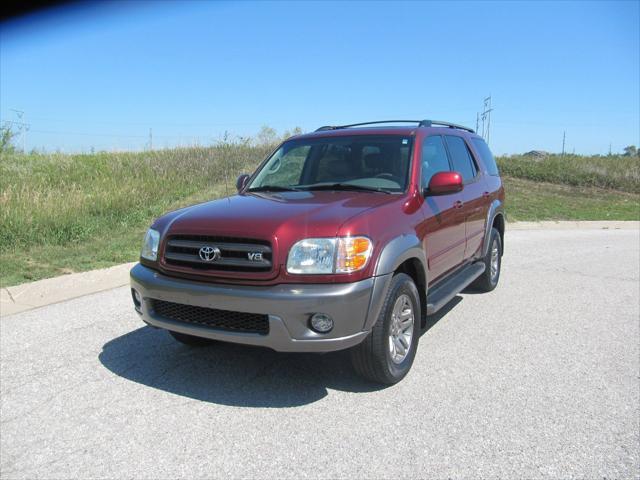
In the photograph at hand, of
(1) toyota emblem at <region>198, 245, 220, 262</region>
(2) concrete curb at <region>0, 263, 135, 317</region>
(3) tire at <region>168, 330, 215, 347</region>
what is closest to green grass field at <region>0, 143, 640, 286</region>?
(2) concrete curb at <region>0, 263, 135, 317</region>

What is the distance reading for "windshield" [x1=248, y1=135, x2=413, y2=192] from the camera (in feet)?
15.1

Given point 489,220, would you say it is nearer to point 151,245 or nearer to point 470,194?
point 470,194

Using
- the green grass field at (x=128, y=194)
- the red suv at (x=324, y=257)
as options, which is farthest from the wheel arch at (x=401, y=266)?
the green grass field at (x=128, y=194)

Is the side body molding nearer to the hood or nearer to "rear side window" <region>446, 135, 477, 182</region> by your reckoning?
"rear side window" <region>446, 135, 477, 182</region>

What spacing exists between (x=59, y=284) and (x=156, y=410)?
3.91m

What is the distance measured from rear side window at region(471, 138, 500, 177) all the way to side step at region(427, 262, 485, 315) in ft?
4.59

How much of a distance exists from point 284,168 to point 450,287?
193 cm

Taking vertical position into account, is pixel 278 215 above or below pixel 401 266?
above

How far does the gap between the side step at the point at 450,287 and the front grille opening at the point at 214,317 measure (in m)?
1.51

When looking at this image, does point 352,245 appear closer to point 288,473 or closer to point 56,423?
point 288,473

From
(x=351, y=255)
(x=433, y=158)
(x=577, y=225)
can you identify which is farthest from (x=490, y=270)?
(x=577, y=225)

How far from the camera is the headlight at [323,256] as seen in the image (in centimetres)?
346

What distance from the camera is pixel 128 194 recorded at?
1159cm

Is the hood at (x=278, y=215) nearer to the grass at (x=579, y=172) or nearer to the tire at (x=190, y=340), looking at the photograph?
the tire at (x=190, y=340)
